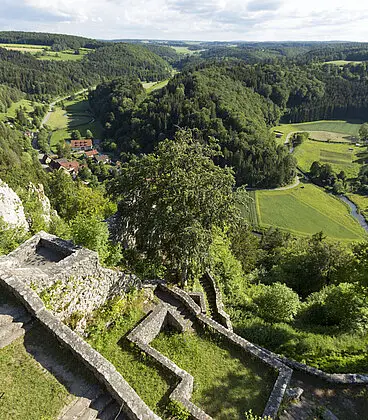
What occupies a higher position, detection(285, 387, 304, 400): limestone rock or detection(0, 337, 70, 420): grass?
detection(0, 337, 70, 420): grass

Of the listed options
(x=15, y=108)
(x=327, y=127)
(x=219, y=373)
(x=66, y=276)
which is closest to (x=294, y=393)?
(x=219, y=373)

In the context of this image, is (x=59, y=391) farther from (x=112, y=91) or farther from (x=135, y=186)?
(x=112, y=91)

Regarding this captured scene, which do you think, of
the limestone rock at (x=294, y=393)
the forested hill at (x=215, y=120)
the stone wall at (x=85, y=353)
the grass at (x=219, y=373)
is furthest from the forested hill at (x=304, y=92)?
the stone wall at (x=85, y=353)

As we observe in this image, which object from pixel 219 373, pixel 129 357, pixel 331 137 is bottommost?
pixel 331 137

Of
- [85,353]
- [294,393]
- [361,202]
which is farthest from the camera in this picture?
[361,202]

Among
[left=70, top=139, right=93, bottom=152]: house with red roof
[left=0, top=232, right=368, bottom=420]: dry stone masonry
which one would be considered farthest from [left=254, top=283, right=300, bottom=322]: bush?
[left=70, top=139, right=93, bottom=152]: house with red roof

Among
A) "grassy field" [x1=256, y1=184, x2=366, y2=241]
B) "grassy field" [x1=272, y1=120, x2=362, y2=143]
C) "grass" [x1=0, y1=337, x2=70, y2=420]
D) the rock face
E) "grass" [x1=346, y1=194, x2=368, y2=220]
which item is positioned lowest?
"grass" [x1=346, y1=194, x2=368, y2=220]

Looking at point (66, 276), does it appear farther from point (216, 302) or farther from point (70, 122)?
point (70, 122)

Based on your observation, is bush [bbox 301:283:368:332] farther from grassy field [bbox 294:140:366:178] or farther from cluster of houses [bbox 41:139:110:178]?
grassy field [bbox 294:140:366:178]
